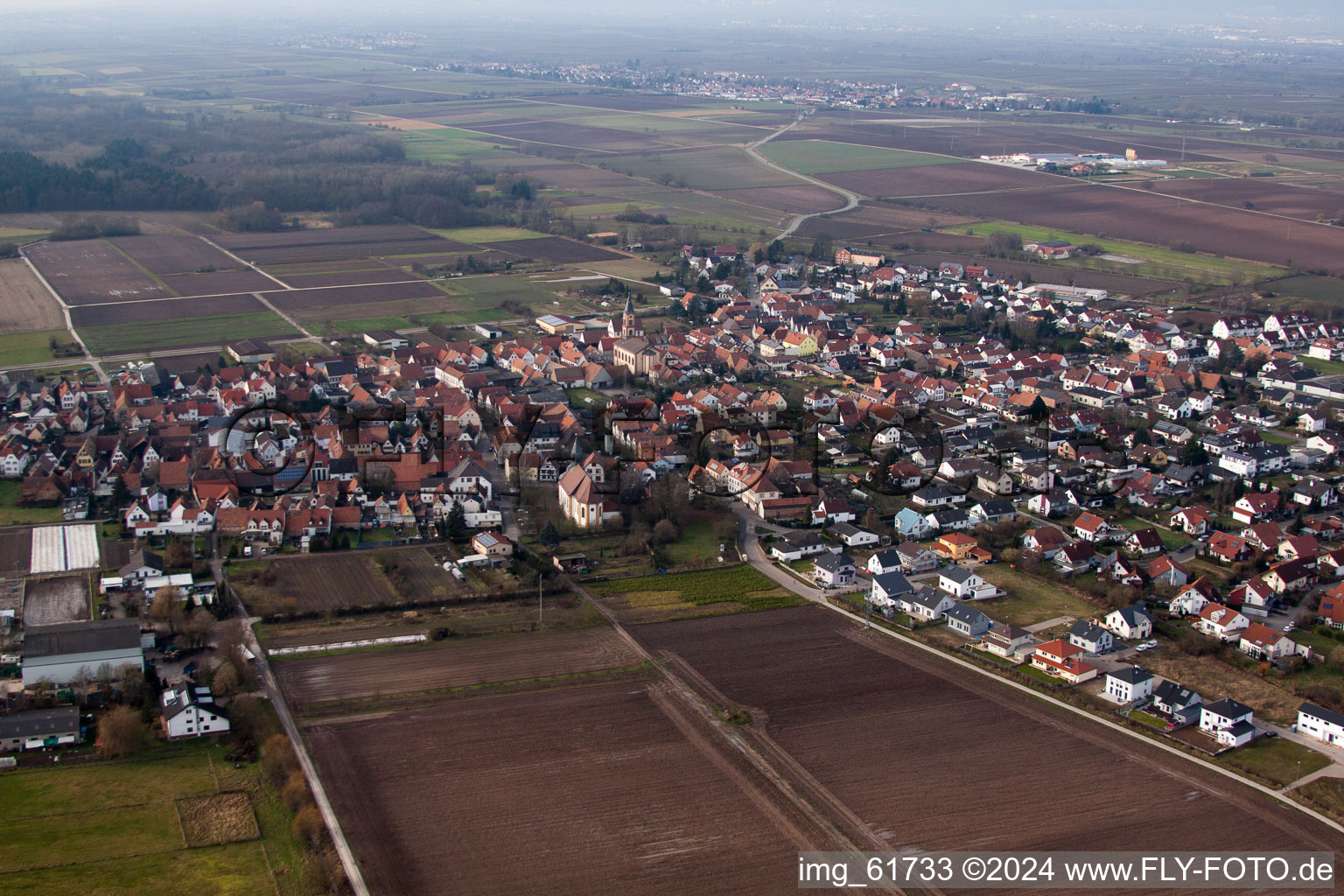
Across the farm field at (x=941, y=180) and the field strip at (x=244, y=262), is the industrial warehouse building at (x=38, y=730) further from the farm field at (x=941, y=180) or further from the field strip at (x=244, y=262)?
the farm field at (x=941, y=180)

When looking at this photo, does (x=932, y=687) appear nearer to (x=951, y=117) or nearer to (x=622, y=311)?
(x=622, y=311)

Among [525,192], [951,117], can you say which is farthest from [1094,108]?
[525,192]

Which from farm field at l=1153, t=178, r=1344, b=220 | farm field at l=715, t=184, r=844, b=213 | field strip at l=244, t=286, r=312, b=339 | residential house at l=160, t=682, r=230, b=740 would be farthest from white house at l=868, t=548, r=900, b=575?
farm field at l=1153, t=178, r=1344, b=220

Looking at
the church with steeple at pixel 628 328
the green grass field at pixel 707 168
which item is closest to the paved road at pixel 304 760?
the church with steeple at pixel 628 328

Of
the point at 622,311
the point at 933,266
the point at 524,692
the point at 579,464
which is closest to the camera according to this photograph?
the point at 524,692

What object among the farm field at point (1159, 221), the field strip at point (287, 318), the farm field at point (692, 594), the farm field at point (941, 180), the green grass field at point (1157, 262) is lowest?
the farm field at point (692, 594)

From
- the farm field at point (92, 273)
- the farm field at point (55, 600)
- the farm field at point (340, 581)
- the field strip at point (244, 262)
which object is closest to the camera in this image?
the farm field at point (55, 600)

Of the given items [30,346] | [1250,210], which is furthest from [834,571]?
[1250,210]
